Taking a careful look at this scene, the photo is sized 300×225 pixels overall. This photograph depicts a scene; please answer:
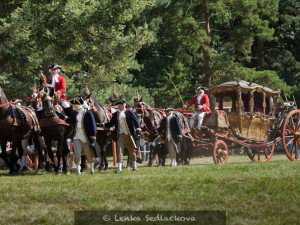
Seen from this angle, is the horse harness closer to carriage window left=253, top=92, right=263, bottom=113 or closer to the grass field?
the grass field

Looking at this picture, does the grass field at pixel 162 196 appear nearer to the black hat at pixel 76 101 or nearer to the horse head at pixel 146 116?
the black hat at pixel 76 101

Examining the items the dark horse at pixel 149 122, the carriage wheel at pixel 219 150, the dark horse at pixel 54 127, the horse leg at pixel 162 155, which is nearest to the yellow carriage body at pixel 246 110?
the carriage wheel at pixel 219 150

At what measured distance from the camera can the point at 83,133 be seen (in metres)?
13.5

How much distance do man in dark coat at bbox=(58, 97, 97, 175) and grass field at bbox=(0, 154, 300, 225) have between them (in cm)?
213

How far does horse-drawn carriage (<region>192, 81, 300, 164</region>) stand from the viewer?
16.7m

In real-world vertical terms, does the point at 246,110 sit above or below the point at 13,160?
above

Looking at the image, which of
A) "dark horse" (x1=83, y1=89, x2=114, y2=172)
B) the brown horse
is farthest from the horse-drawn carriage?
"dark horse" (x1=83, y1=89, x2=114, y2=172)

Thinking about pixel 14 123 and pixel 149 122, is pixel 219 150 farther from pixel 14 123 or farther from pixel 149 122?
pixel 14 123

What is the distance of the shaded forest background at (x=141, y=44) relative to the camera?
21.9 meters

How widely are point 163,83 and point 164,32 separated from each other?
356 cm

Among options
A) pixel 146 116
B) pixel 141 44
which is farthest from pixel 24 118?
pixel 141 44

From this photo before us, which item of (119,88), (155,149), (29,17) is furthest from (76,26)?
(155,149)

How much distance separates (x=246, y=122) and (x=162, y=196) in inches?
334

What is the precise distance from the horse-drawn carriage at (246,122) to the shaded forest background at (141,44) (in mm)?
5772
